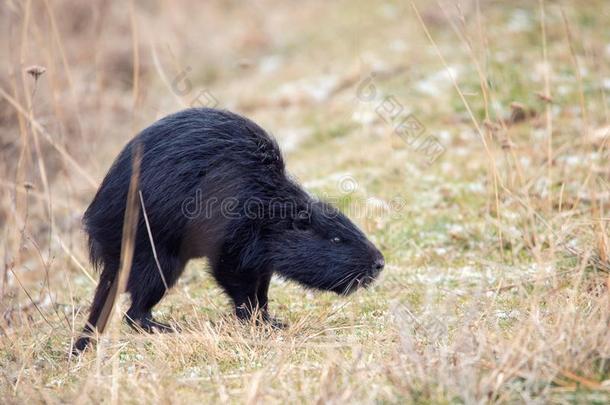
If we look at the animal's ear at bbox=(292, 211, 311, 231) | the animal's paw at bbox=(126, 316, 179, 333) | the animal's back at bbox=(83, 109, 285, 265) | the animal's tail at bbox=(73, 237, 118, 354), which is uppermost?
the animal's back at bbox=(83, 109, 285, 265)

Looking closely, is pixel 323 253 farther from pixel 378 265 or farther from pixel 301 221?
pixel 378 265

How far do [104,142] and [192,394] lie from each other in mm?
6354

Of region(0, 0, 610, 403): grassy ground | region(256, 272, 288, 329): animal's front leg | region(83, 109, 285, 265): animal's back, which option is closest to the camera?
region(0, 0, 610, 403): grassy ground

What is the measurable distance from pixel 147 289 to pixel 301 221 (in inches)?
38.8

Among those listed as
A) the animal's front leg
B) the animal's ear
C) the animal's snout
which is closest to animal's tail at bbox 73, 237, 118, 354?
the animal's front leg

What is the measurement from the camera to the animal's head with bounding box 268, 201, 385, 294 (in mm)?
4305

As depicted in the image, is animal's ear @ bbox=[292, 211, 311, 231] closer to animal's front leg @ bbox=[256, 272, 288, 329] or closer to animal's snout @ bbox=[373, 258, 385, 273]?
animal's front leg @ bbox=[256, 272, 288, 329]

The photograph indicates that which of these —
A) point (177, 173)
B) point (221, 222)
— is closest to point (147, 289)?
point (221, 222)

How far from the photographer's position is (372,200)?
19.7ft

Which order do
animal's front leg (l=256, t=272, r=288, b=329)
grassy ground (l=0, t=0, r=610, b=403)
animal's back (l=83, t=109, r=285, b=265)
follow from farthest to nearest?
Answer: animal's front leg (l=256, t=272, r=288, b=329) < animal's back (l=83, t=109, r=285, b=265) < grassy ground (l=0, t=0, r=610, b=403)

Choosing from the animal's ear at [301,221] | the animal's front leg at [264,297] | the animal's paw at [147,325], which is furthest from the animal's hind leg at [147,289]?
the animal's ear at [301,221]

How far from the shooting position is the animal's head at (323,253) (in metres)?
4.30

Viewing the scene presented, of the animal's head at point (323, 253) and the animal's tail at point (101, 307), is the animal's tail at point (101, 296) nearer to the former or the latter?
the animal's tail at point (101, 307)

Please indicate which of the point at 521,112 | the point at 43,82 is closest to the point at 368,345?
the point at 521,112
